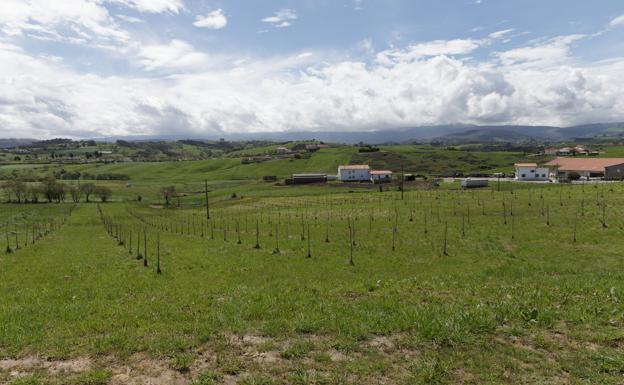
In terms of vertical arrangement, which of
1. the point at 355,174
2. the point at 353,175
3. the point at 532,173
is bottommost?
the point at 532,173

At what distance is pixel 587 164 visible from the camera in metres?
125

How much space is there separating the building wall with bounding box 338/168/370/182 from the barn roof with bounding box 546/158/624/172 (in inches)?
2537

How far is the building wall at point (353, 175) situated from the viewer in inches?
5620

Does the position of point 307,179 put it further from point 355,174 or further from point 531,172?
point 531,172

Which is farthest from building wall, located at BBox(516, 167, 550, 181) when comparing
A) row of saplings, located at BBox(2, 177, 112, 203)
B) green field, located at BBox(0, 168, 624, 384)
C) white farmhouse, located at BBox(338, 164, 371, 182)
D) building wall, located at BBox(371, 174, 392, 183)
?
row of saplings, located at BBox(2, 177, 112, 203)

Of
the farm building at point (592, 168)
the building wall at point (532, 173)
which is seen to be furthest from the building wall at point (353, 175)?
the farm building at point (592, 168)

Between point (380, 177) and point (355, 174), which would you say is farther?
point (355, 174)

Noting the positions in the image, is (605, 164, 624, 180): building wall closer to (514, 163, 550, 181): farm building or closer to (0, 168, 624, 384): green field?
(514, 163, 550, 181): farm building

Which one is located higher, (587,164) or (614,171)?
(587,164)

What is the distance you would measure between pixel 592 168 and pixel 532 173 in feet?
57.4

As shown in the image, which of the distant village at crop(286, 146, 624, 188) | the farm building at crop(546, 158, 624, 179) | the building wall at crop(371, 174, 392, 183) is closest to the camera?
the distant village at crop(286, 146, 624, 188)

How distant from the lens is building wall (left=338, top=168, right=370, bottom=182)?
143m

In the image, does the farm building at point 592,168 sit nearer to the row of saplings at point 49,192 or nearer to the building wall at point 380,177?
the building wall at point 380,177

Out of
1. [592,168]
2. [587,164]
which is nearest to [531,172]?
[592,168]
